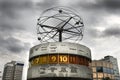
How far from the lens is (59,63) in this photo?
105 ft

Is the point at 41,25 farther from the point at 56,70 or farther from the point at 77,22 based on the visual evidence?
the point at 56,70

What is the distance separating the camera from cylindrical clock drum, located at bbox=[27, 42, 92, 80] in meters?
31.5

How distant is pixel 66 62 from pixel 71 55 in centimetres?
182

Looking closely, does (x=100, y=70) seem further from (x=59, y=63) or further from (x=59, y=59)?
(x=59, y=63)

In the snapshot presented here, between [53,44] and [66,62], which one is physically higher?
[53,44]

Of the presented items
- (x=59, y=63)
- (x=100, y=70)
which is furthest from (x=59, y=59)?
(x=100, y=70)

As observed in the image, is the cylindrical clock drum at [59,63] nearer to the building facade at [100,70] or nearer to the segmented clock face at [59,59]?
the segmented clock face at [59,59]

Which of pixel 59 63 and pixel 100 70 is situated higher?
pixel 100 70

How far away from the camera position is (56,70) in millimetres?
31391

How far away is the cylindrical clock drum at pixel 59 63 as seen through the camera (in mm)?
31484

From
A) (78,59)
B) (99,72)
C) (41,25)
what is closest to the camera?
(78,59)

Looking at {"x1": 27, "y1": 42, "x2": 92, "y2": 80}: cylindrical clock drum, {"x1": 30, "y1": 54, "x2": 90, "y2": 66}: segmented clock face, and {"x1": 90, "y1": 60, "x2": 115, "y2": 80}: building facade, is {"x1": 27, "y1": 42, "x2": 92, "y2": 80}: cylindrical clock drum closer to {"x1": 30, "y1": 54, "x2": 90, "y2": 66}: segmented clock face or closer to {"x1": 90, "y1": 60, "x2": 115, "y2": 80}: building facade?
{"x1": 30, "y1": 54, "x2": 90, "y2": 66}: segmented clock face

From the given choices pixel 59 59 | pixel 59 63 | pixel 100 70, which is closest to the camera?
pixel 59 63

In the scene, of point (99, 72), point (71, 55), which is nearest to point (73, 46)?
point (71, 55)
